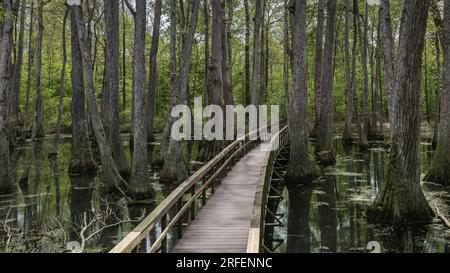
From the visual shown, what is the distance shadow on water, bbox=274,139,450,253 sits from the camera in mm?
8487

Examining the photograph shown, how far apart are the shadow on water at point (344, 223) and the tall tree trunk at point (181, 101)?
11.6 ft

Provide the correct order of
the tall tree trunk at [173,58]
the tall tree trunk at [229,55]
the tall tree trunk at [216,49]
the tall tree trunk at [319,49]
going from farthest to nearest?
1. the tall tree trunk at [229,55]
2. the tall tree trunk at [319,49]
3. the tall tree trunk at [216,49]
4. the tall tree trunk at [173,58]

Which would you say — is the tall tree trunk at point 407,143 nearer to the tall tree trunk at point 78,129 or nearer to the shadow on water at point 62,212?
the shadow on water at point 62,212

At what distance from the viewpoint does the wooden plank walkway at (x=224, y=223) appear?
6371 mm

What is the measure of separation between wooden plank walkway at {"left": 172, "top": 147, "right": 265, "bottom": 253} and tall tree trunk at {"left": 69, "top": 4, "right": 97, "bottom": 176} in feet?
24.0

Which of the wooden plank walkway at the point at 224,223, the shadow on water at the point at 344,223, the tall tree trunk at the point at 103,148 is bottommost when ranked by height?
the shadow on water at the point at 344,223

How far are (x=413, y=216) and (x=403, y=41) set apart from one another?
3822 mm

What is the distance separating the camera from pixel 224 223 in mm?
7527

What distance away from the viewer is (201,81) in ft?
128

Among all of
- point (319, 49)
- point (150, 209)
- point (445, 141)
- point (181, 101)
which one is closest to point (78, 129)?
point (181, 101)

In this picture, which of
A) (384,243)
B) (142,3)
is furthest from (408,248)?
(142,3)

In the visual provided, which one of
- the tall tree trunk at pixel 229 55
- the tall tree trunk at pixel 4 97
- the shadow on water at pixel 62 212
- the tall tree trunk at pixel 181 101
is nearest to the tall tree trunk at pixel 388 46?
the tall tree trunk at pixel 181 101

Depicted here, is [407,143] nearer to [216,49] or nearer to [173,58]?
[173,58]
